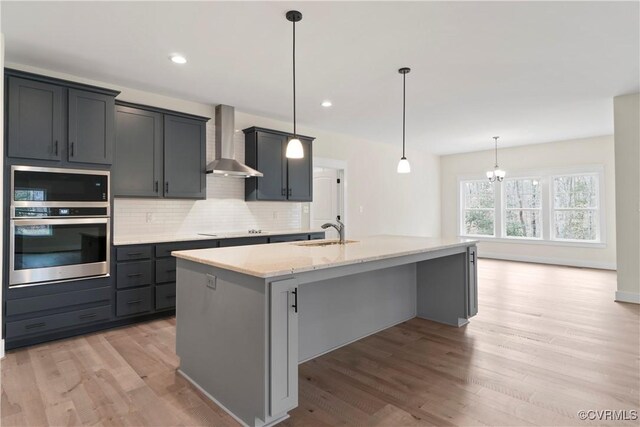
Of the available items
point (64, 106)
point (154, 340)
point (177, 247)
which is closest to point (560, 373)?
point (154, 340)

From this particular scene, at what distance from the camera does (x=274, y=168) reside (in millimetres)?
5191

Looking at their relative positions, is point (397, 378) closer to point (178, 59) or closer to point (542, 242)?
point (178, 59)

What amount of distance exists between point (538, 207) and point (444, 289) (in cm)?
538

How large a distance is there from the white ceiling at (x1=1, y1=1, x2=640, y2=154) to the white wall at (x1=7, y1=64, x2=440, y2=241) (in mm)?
401

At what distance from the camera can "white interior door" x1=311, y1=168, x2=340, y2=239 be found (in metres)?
6.64

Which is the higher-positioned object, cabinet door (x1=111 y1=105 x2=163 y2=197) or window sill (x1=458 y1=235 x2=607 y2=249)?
cabinet door (x1=111 y1=105 x2=163 y2=197)

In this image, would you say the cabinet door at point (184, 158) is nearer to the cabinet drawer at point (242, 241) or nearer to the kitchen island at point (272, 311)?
the cabinet drawer at point (242, 241)

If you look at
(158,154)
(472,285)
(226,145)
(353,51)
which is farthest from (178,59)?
(472,285)

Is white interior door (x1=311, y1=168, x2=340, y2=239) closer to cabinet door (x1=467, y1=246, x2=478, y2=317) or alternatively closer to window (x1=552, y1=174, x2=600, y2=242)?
cabinet door (x1=467, y1=246, x2=478, y2=317)

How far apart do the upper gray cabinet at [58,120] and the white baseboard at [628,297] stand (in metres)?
6.23

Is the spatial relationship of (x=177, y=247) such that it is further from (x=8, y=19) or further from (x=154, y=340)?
(x=8, y=19)

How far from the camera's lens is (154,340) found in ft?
10.7

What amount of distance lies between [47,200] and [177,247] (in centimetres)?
123

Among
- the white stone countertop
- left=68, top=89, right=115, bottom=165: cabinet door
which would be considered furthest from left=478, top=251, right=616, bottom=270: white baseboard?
left=68, top=89, right=115, bottom=165: cabinet door
